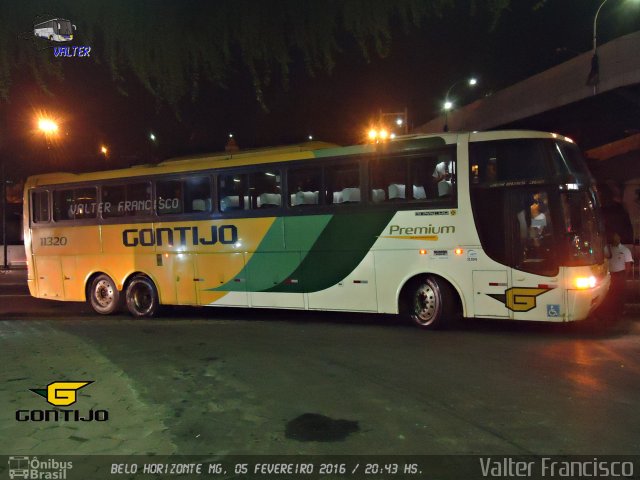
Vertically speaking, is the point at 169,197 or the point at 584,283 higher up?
the point at 169,197

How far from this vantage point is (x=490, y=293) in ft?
29.8

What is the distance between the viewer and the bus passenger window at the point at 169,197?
470 inches

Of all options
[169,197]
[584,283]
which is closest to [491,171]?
[584,283]

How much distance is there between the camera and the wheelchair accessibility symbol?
8.59 m

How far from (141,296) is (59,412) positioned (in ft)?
24.4

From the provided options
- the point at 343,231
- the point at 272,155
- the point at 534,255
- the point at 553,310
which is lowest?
the point at 553,310

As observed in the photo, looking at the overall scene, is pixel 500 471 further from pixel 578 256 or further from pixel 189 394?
pixel 578 256

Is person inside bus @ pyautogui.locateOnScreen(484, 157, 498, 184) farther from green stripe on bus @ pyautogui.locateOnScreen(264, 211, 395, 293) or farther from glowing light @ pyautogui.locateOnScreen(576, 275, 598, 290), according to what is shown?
glowing light @ pyautogui.locateOnScreen(576, 275, 598, 290)

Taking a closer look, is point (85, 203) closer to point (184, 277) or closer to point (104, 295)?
point (104, 295)

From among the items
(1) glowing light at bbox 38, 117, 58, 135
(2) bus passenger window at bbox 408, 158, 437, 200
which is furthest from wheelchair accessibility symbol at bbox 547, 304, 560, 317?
(1) glowing light at bbox 38, 117, 58, 135

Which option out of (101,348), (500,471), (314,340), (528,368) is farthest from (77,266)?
(500,471)

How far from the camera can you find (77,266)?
13.1m

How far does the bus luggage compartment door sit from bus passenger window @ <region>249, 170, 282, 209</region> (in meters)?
4.28

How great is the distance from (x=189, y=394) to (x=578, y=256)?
6.40m
